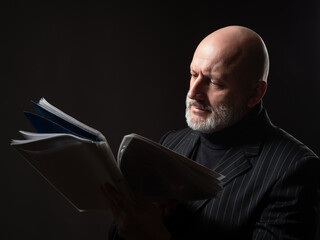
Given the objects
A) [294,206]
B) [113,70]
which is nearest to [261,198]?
[294,206]

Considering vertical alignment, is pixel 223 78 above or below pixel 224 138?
above

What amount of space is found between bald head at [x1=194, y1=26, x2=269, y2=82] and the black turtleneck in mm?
132

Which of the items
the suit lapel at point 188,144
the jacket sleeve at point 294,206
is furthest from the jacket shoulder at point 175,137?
the jacket sleeve at point 294,206

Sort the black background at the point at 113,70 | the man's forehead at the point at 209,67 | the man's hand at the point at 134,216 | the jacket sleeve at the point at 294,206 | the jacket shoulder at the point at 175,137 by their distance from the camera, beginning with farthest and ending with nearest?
the black background at the point at 113,70
the jacket shoulder at the point at 175,137
the man's forehead at the point at 209,67
the jacket sleeve at the point at 294,206
the man's hand at the point at 134,216

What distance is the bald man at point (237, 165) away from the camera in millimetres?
1119

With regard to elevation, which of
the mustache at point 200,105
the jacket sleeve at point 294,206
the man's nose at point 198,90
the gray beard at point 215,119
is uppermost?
the man's nose at point 198,90

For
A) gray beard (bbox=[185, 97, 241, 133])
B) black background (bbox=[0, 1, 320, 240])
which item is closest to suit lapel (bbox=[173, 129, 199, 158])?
gray beard (bbox=[185, 97, 241, 133])

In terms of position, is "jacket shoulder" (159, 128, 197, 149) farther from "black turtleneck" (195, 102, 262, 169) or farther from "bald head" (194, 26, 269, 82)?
"bald head" (194, 26, 269, 82)

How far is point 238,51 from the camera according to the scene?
1.31 meters

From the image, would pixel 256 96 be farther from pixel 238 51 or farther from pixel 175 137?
pixel 175 137

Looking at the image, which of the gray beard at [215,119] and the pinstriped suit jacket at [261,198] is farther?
the gray beard at [215,119]

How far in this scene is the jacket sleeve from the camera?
44.0 inches

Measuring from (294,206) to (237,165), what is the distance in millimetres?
221

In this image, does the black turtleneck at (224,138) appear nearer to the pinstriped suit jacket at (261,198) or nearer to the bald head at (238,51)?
the pinstriped suit jacket at (261,198)
